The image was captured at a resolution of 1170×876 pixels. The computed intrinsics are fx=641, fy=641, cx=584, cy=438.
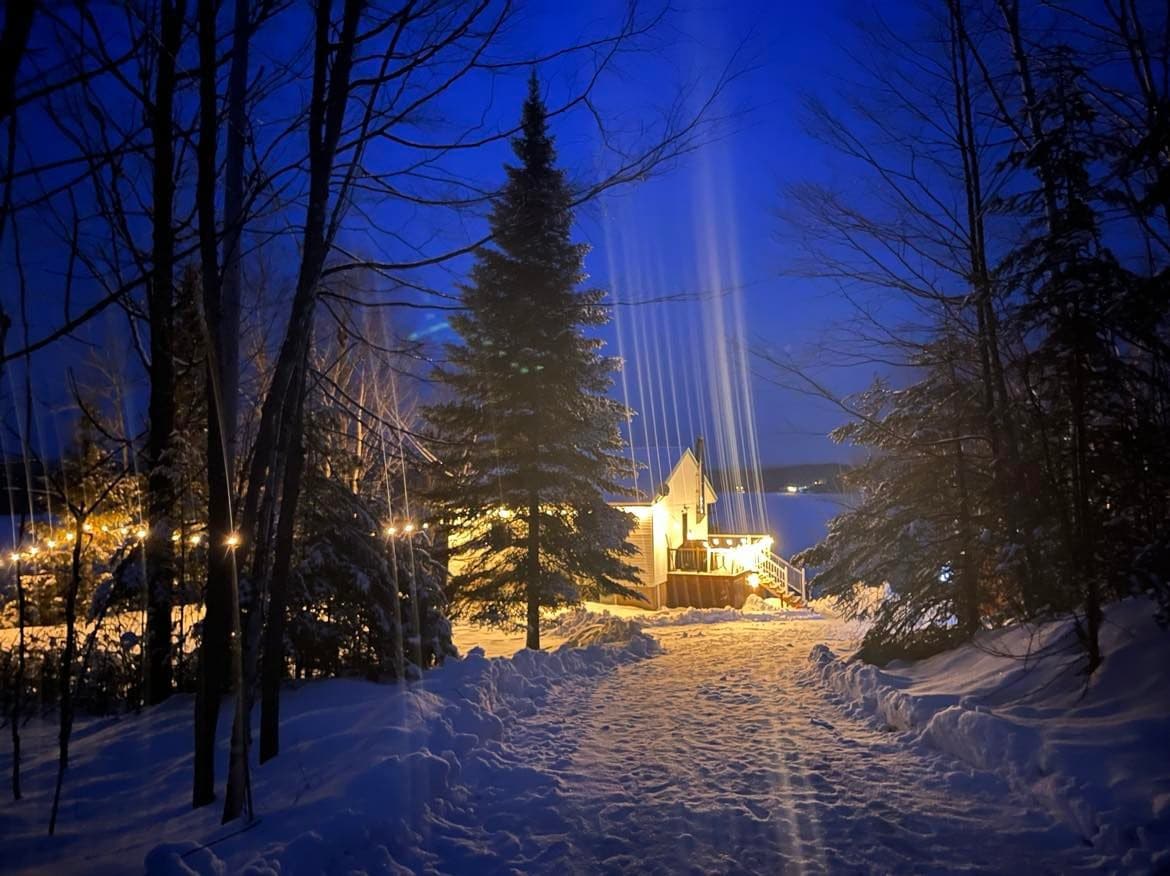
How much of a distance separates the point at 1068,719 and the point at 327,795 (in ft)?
17.6

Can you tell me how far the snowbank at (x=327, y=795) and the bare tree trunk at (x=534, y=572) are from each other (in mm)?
4715

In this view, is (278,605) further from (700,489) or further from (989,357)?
(700,489)

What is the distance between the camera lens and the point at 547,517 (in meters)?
12.9

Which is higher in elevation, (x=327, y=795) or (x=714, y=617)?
(x=327, y=795)

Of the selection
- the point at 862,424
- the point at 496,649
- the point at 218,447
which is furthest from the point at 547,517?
the point at 218,447

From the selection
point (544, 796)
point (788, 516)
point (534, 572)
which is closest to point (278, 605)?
point (544, 796)

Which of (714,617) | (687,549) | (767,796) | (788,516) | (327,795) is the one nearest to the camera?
(327,795)

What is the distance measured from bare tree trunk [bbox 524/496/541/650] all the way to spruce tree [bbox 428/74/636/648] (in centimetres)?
2

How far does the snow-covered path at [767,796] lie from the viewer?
3634mm

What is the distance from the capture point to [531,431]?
1259 centimetres

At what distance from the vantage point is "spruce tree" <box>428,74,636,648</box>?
41.1 feet

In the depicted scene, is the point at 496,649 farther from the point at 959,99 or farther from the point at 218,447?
the point at 959,99

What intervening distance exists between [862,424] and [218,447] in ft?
27.7

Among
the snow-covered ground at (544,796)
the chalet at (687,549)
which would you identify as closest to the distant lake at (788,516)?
the chalet at (687,549)
